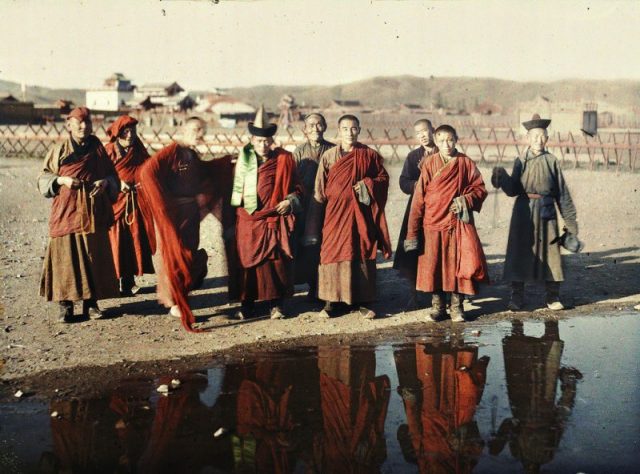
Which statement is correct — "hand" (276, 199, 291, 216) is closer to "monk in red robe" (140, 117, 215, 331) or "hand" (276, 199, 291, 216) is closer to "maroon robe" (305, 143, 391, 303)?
"maroon robe" (305, 143, 391, 303)

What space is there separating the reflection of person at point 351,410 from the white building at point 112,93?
206 feet

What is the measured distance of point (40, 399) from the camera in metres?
5.19

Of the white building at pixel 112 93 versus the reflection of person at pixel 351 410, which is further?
the white building at pixel 112 93

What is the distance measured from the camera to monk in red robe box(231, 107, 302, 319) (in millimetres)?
7172

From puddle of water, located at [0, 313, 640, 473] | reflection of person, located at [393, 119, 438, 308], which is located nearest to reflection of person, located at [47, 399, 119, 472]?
puddle of water, located at [0, 313, 640, 473]

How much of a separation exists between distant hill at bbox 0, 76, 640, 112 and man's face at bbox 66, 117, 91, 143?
237 ft

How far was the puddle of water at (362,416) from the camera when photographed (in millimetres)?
4227

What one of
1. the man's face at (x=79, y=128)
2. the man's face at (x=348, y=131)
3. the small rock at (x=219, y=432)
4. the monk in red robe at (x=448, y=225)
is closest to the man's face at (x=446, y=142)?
the monk in red robe at (x=448, y=225)

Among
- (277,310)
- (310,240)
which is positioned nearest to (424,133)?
(310,240)

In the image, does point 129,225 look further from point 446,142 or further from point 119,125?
point 446,142

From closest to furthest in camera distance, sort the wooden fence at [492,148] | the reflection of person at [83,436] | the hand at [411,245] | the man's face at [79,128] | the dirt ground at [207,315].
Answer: the reflection of person at [83,436]
the dirt ground at [207,315]
the man's face at [79,128]
the hand at [411,245]
the wooden fence at [492,148]

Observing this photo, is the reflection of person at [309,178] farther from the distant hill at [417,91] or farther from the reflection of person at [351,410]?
the distant hill at [417,91]

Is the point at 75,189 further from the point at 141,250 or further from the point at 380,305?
the point at 380,305

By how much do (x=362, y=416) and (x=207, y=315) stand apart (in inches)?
117
